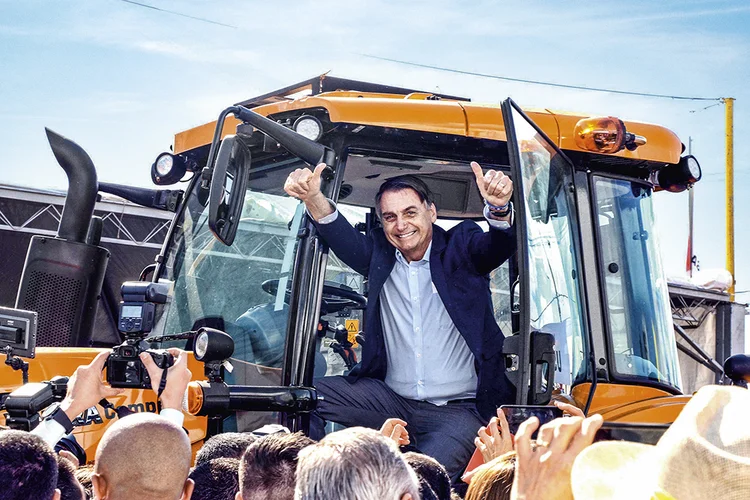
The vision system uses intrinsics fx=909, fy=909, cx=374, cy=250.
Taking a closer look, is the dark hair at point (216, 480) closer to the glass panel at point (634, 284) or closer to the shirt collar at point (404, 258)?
the shirt collar at point (404, 258)

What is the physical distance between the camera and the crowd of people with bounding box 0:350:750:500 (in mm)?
1171

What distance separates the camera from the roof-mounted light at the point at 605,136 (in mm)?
3791

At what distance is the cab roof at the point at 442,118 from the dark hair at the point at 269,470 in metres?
1.93

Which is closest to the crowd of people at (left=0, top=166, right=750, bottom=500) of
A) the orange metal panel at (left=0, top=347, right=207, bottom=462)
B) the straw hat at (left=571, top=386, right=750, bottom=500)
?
the straw hat at (left=571, top=386, right=750, bottom=500)

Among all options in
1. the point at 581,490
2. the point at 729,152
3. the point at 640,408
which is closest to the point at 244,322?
the point at 640,408

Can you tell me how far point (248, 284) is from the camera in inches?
153

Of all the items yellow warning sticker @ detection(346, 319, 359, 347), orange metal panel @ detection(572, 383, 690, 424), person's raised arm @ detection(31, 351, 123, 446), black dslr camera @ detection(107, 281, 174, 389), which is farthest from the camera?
yellow warning sticker @ detection(346, 319, 359, 347)

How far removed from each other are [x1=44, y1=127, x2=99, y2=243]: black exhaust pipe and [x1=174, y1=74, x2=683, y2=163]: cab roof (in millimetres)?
585

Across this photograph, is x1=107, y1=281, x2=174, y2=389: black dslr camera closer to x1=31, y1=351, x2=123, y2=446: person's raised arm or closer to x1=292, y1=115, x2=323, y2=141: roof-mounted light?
x1=31, y1=351, x2=123, y2=446: person's raised arm

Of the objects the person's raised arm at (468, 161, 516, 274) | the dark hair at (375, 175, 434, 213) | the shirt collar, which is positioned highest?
the dark hair at (375, 175, 434, 213)

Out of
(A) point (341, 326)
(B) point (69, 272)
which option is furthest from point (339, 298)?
(B) point (69, 272)

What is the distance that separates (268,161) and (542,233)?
4.16ft

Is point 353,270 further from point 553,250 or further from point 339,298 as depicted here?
point 553,250

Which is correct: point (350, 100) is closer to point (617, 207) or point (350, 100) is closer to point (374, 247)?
point (374, 247)
